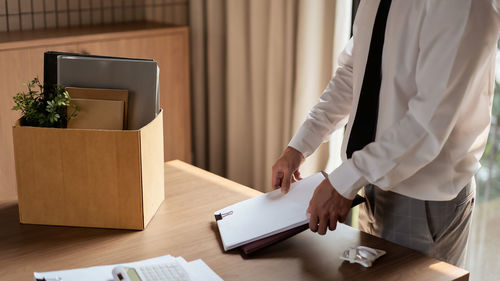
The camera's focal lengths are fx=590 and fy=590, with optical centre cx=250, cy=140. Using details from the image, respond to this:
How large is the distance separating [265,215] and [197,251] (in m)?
0.19

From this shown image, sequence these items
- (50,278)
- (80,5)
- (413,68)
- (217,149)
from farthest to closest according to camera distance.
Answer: (217,149)
(80,5)
(413,68)
(50,278)

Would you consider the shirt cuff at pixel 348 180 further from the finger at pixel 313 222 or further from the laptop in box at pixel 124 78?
the laptop in box at pixel 124 78

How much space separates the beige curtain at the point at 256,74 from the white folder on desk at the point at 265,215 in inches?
47.2

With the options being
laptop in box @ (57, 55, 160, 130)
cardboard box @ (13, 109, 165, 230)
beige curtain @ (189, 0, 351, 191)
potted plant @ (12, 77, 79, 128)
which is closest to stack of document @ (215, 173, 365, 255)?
cardboard box @ (13, 109, 165, 230)

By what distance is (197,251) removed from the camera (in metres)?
1.37

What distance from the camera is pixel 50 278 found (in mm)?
1201

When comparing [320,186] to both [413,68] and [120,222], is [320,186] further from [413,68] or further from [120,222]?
[120,222]

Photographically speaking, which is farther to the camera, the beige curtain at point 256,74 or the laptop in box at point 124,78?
the beige curtain at point 256,74

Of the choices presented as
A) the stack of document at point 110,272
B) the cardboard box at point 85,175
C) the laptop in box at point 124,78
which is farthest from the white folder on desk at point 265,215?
the laptop in box at point 124,78

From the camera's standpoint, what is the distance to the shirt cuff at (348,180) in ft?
4.41

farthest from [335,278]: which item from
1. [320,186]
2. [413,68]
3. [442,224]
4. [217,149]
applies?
[217,149]

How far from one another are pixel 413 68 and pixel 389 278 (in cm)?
49

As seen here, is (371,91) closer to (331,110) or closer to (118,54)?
(331,110)

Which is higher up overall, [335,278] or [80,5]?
[80,5]
